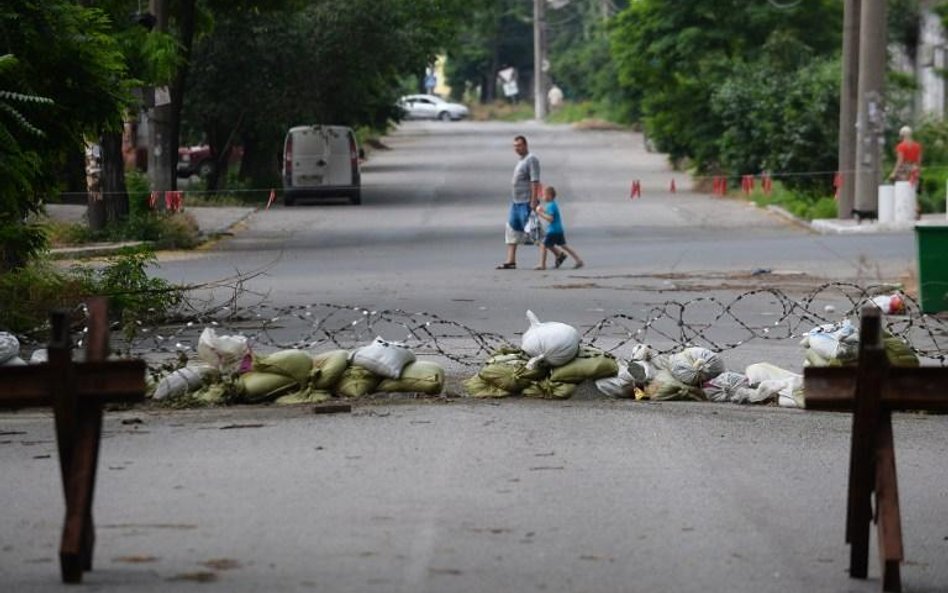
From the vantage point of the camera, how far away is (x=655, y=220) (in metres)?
37.3

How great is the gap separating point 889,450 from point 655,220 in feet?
99.1

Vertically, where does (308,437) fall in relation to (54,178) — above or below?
below

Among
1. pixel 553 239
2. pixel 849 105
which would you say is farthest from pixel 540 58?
pixel 553 239

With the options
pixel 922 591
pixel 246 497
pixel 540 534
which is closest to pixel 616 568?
pixel 540 534

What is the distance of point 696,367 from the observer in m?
13.0

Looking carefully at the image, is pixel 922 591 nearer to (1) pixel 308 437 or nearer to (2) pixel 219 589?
(2) pixel 219 589

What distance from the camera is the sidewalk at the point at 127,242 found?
28453 mm

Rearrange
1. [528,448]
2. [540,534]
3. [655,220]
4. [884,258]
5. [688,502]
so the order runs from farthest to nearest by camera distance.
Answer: [655,220]
[884,258]
[528,448]
[688,502]
[540,534]

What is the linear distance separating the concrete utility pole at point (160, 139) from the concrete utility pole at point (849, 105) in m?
12.9

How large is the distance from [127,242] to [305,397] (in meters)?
18.0

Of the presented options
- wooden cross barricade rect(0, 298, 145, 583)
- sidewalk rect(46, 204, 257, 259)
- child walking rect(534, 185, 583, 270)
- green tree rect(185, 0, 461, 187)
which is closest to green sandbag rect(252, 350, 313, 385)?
wooden cross barricade rect(0, 298, 145, 583)

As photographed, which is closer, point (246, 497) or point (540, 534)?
point (540, 534)

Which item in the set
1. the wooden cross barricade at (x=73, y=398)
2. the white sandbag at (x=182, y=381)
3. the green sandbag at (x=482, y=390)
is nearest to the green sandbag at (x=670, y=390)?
the green sandbag at (x=482, y=390)

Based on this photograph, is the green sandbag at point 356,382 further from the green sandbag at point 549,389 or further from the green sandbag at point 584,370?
the green sandbag at point 584,370
